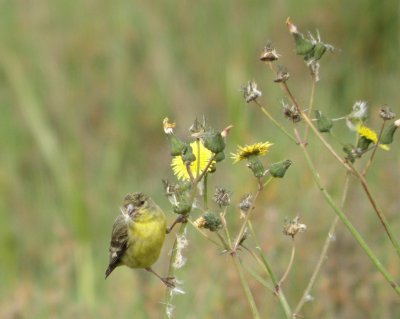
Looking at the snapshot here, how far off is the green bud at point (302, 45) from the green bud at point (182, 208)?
1.46ft

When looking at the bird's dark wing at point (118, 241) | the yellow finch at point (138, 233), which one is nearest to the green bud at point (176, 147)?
the yellow finch at point (138, 233)

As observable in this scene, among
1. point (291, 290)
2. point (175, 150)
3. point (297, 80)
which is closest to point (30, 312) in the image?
point (291, 290)

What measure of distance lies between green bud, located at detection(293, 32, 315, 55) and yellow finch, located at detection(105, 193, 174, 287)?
88 cm

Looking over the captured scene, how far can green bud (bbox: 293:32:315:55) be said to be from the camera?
7.93 ft

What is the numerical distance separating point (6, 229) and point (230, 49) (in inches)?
98.7

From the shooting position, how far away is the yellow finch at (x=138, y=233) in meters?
3.13

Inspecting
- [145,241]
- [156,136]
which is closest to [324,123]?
[145,241]

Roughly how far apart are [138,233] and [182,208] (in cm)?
85

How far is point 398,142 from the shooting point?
5895mm

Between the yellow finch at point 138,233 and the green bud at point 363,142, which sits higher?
the yellow finch at point 138,233

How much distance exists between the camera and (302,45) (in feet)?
7.95

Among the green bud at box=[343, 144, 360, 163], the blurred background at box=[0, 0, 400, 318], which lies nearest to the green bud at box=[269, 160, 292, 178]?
the green bud at box=[343, 144, 360, 163]

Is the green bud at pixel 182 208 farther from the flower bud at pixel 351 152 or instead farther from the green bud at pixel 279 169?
the flower bud at pixel 351 152

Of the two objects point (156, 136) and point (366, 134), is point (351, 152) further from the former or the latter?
point (156, 136)
